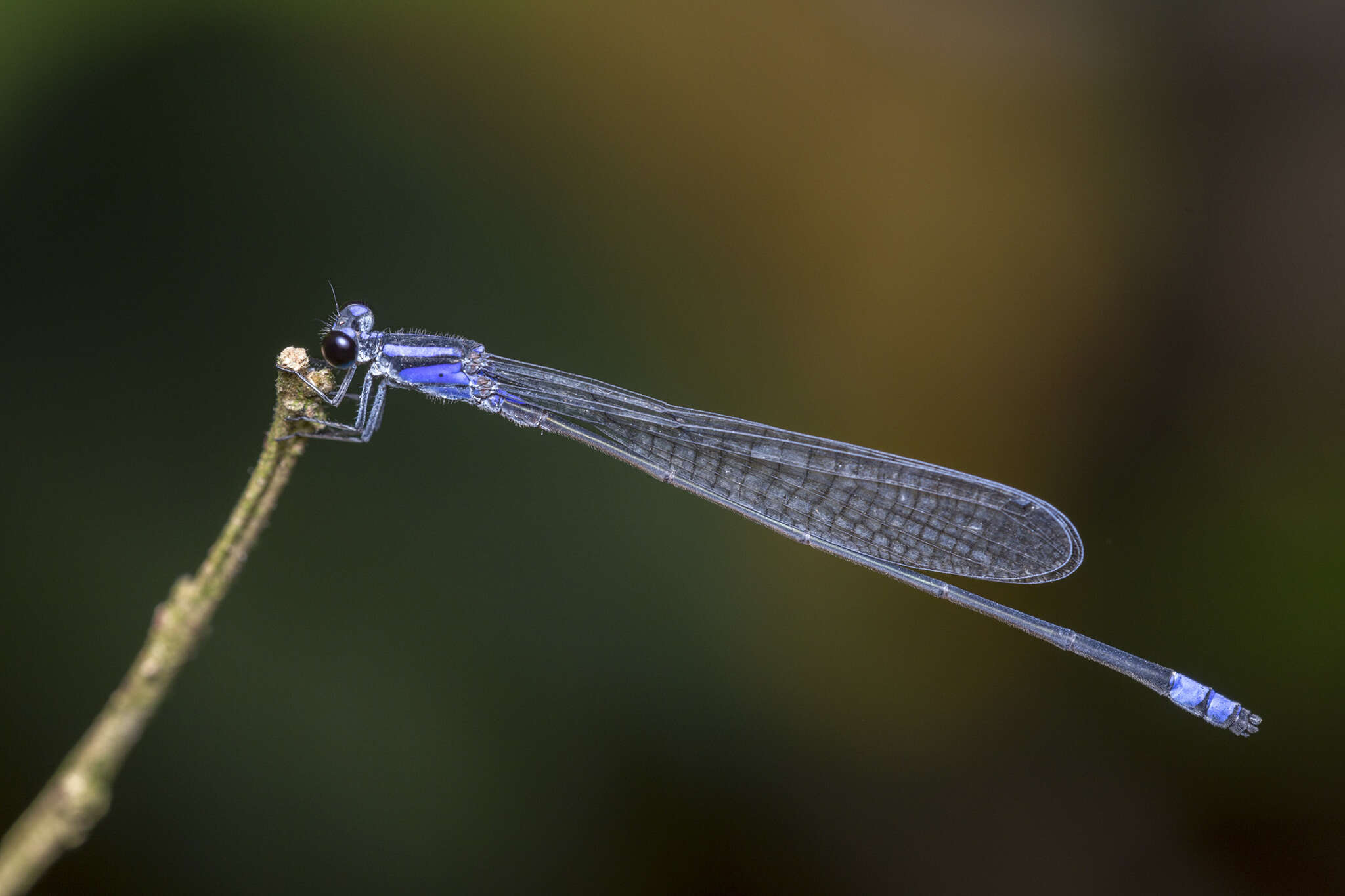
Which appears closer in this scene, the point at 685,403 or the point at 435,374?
the point at 435,374

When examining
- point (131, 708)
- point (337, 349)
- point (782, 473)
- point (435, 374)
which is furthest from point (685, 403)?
point (131, 708)

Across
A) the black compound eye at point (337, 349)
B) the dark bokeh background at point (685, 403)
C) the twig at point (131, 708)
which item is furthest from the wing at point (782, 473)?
the twig at point (131, 708)

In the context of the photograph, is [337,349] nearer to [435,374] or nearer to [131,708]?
[435,374]

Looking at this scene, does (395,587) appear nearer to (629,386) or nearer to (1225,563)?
(629,386)

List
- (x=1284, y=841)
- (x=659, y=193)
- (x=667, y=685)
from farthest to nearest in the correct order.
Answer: (x=659, y=193) < (x=667, y=685) < (x=1284, y=841)

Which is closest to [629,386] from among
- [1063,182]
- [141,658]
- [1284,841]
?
[1063,182]

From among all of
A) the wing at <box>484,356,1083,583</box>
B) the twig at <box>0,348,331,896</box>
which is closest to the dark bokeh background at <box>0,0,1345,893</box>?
the wing at <box>484,356,1083,583</box>

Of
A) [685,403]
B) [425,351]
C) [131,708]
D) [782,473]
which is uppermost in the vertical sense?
[425,351]

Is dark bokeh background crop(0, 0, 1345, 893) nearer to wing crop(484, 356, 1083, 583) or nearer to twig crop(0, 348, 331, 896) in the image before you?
wing crop(484, 356, 1083, 583)
